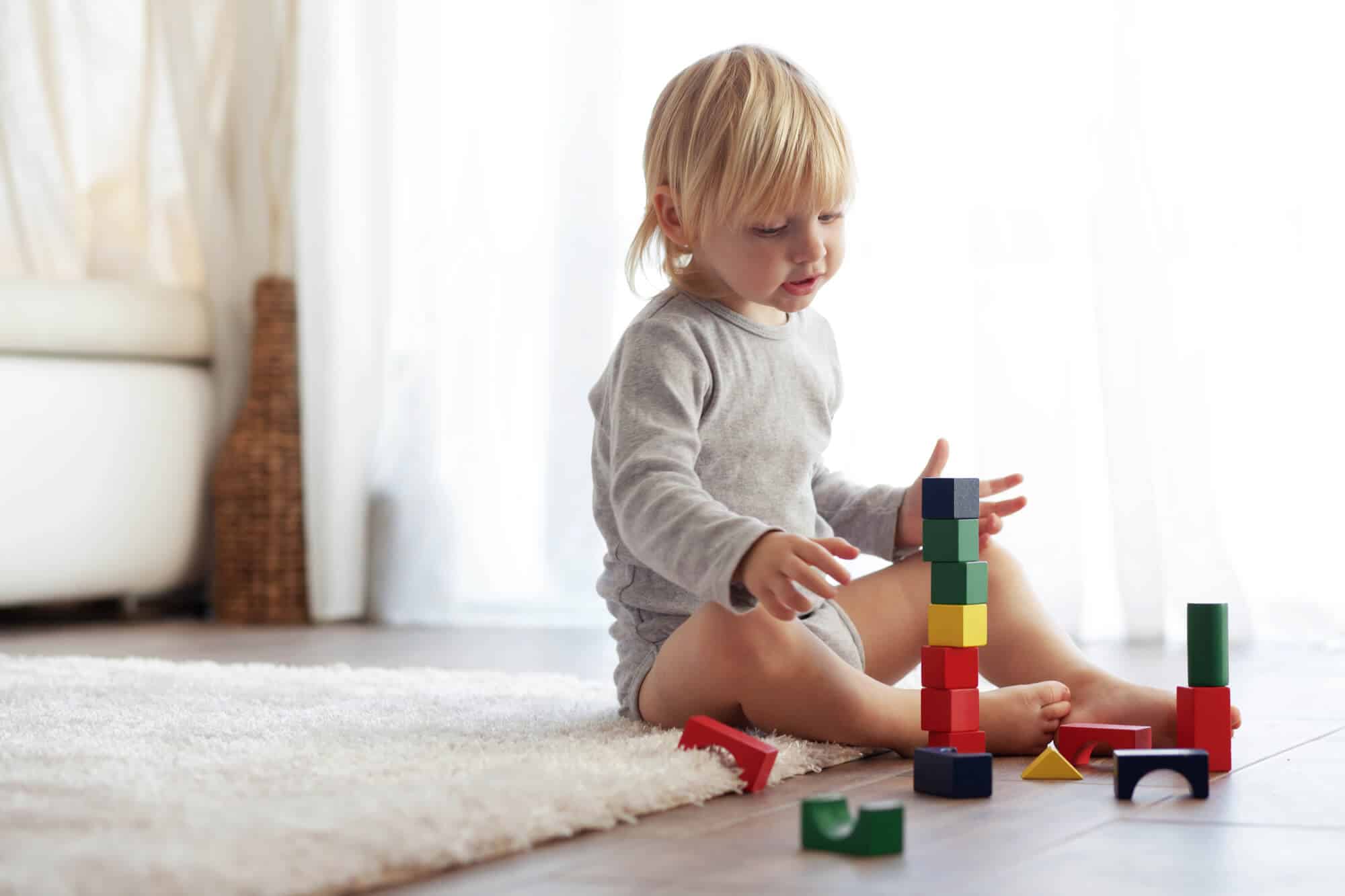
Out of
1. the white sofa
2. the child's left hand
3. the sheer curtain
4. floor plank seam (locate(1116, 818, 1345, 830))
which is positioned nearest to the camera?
floor plank seam (locate(1116, 818, 1345, 830))

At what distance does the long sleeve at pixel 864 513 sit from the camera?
130 cm

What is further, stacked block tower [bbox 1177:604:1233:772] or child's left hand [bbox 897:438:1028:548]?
child's left hand [bbox 897:438:1028:548]

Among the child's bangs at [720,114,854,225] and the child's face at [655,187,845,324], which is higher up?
the child's bangs at [720,114,854,225]

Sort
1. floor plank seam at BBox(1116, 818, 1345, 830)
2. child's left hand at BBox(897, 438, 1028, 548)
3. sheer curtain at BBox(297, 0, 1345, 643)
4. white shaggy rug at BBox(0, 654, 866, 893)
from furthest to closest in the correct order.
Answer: sheer curtain at BBox(297, 0, 1345, 643) < child's left hand at BBox(897, 438, 1028, 548) < floor plank seam at BBox(1116, 818, 1345, 830) < white shaggy rug at BBox(0, 654, 866, 893)

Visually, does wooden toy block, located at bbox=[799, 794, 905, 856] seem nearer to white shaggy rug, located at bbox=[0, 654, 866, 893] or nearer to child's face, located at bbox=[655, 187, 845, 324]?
white shaggy rug, located at bbox=[0, 654, 866, 893]

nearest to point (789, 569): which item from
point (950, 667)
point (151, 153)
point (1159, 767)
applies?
point (950, 667)

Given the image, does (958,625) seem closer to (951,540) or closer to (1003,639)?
(951,540)

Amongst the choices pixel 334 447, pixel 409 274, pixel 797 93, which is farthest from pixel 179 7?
pixel 797 93

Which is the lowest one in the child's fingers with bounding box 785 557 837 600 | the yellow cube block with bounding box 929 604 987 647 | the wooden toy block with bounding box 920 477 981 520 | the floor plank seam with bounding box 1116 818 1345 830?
the floor plank seam with bounding box 1116 818 1345 830

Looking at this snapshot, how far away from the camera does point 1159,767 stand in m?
0.94

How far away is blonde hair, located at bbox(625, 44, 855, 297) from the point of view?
1.16 m

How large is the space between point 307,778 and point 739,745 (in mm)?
252

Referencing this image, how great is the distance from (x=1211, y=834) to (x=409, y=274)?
1852 millimetres

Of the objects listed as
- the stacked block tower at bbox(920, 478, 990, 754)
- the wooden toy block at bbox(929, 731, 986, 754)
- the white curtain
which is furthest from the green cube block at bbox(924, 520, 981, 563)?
the white curtain
